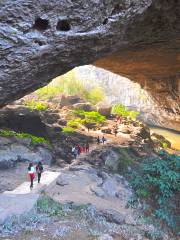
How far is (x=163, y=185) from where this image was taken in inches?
494

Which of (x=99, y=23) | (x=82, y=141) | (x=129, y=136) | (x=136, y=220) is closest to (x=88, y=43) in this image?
(x=99, y=23)

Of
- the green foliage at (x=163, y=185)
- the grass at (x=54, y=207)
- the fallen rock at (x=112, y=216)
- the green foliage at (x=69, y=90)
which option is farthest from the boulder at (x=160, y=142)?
the grass at (x=54, y=207)

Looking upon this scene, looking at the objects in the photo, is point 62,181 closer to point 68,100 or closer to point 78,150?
point 78,150

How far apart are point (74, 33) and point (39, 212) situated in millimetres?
6021

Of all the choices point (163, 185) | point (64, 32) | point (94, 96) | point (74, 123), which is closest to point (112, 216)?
point (163, 185)

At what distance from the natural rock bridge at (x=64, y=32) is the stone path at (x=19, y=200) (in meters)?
3.50

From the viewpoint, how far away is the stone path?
404 inches

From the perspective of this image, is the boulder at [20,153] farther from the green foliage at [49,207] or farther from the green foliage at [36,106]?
the green foliage at [36,106]

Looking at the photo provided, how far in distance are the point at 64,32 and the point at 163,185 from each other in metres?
7.37

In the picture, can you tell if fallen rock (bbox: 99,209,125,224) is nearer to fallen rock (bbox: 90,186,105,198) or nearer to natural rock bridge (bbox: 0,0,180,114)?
fallen rock (bbox: 90,186,105,198)

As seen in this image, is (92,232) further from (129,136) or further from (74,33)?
(129,136)

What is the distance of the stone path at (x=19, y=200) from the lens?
10.3 m

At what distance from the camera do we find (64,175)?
14.5 meters

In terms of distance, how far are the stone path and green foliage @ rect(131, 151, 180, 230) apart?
4.10m
